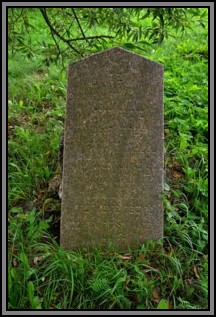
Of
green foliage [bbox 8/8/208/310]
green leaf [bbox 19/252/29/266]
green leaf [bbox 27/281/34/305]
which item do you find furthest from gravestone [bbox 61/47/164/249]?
green leaf [bbox 27/281/34/305]

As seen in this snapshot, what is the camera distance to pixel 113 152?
2.93m

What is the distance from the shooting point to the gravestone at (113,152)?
2.83 meters

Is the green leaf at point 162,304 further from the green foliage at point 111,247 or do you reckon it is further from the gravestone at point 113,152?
the gravestone at point 113,152

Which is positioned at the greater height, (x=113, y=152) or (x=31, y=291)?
(x=113, y=152)

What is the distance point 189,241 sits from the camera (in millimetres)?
3039

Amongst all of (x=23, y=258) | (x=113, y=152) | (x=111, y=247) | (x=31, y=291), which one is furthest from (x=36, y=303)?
(x=113, y=152)

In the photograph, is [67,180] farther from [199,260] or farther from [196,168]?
[196,168]

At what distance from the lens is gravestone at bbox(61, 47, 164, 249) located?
2834 mm

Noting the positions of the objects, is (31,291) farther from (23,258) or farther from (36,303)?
(23,258)

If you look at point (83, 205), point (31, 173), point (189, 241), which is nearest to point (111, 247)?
point (83, 205)

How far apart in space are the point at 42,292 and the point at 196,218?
1398mm

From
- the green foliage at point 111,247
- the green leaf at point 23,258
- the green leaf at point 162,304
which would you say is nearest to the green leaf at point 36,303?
the green foliage at point 111,247

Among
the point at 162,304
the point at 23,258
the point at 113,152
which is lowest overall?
the point at 162,304

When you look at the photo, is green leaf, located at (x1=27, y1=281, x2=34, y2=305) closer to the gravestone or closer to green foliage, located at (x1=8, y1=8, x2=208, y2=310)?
green foliage, located at (x1=8, y1=8, x2=208, y2=310)
